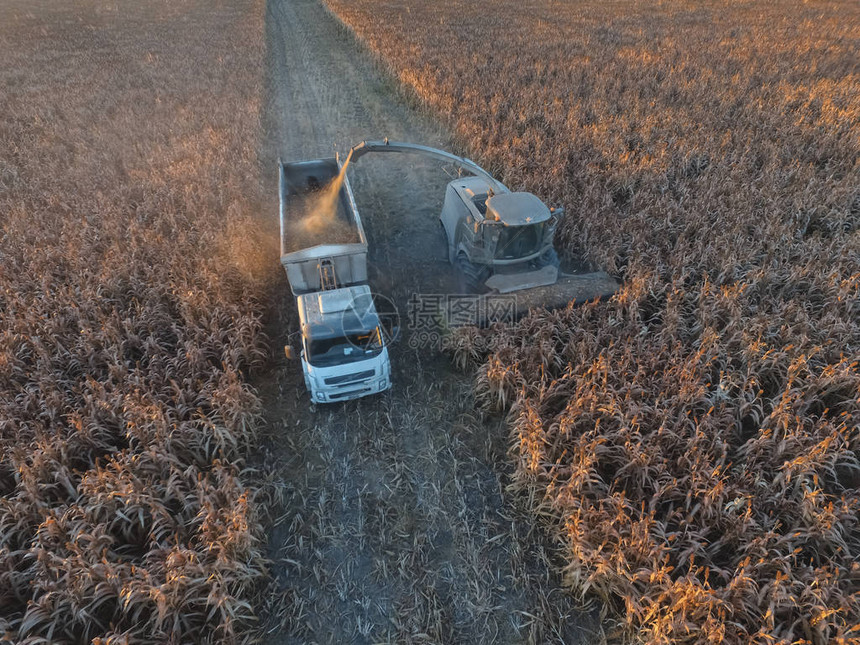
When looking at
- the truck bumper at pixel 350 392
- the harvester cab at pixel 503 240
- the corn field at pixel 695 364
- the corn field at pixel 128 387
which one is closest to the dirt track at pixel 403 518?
the truck bumper at pixel 350 392

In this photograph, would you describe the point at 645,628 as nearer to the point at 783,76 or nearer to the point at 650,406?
the point at 650,406

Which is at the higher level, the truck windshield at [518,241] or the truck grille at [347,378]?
the truck windshield at [518,241]

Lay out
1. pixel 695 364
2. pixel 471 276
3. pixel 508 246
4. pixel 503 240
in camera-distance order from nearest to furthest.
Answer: pixel 695 364 < pixel 503 240 < pixel 508 246 < pixel 471 276

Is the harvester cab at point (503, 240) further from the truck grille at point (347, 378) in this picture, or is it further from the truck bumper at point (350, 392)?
the truck grille at point (347, 378)

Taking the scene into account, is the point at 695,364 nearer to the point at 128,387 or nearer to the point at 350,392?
the point at 350,392

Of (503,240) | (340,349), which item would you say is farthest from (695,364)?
(340,349)

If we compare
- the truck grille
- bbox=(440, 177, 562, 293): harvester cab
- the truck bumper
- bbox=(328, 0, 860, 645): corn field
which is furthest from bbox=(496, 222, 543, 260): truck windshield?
the truck grille

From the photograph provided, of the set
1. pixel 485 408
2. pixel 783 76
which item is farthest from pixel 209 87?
pixel 783 76
